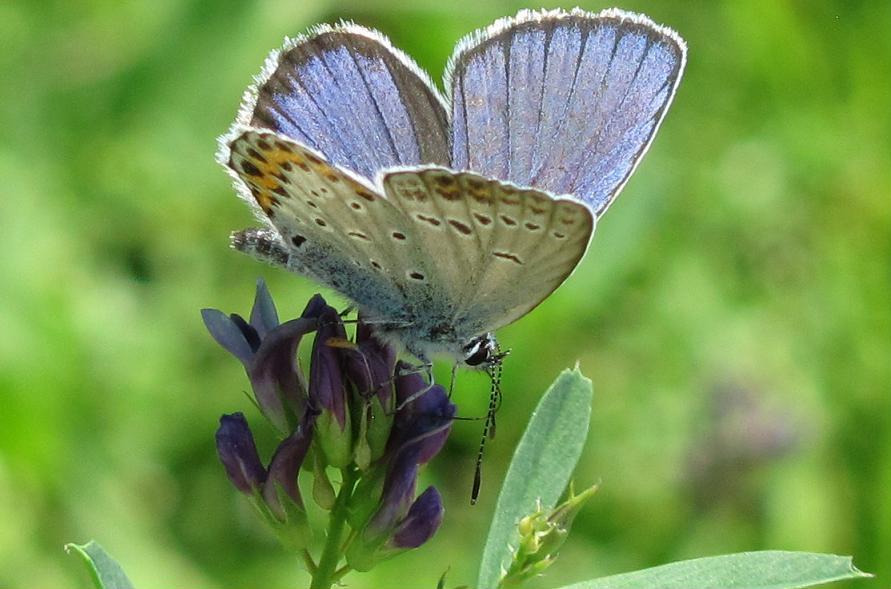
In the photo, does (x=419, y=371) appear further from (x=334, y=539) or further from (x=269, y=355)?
(x=334, y=539)

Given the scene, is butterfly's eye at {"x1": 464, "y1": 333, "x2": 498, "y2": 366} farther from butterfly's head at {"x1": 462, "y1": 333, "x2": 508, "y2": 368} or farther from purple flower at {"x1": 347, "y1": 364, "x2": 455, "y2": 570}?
purple flower at {"x1": 347, "y1": 364, "x2": 455, "y2": 570}

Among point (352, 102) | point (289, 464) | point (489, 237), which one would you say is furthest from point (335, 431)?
point (352, 102)

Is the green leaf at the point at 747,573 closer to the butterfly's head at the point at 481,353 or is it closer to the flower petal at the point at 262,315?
the butterfly's head at the point at 481,353

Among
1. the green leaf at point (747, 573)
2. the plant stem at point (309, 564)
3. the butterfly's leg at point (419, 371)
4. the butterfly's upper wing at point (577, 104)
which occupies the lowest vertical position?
the green leaf at point (747, 573)

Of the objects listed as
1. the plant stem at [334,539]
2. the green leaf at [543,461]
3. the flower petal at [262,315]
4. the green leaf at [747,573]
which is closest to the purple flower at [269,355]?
the flower petal at [262,315]

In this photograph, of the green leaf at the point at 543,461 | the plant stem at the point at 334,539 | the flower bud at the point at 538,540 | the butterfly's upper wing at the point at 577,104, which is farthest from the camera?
the butterfly's upper wing at the point at 577,104
